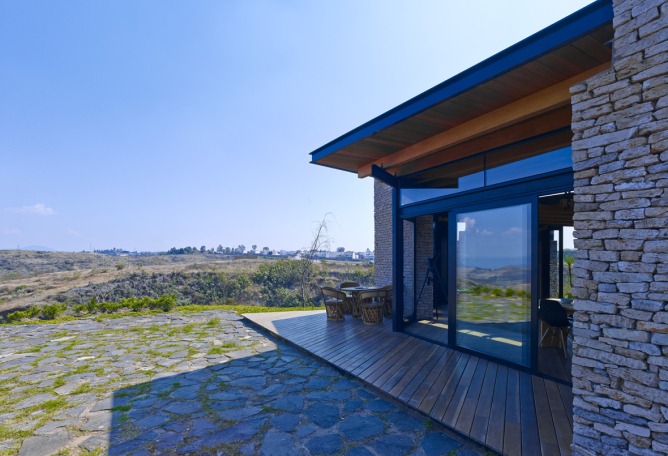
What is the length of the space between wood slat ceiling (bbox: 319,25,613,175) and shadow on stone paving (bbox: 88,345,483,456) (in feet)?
10.6

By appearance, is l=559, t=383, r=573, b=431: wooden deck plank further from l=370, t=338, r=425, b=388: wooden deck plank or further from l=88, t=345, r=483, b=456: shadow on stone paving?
l=370, t=338, r=425, b=388: wooden deck plank

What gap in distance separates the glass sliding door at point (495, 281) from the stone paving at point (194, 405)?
1745mm

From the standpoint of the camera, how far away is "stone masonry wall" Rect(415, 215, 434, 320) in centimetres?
665

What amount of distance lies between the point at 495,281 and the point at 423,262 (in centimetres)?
262

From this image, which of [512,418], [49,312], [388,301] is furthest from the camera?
[49,312]

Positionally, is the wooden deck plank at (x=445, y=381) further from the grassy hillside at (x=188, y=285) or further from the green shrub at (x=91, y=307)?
the grassy hillside at (x=188, y=285)

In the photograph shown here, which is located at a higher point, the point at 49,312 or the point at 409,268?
the point at 409,268

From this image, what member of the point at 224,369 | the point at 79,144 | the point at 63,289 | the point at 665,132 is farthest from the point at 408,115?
the point at 63,289

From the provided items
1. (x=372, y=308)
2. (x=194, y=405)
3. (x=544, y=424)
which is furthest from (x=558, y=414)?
(x=372, y=308)

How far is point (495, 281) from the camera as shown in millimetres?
4105

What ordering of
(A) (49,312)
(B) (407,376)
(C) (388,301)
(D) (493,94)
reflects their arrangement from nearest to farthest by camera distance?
(D) (493,94) → (B) (407,376) → (C) (388,301) → (A) (49,312)

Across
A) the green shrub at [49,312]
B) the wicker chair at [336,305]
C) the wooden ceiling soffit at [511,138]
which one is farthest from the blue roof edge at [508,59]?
the green shrub at [49,312]

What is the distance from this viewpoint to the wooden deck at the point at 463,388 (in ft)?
8.12

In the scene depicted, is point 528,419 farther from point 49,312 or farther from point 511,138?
point 49,312
